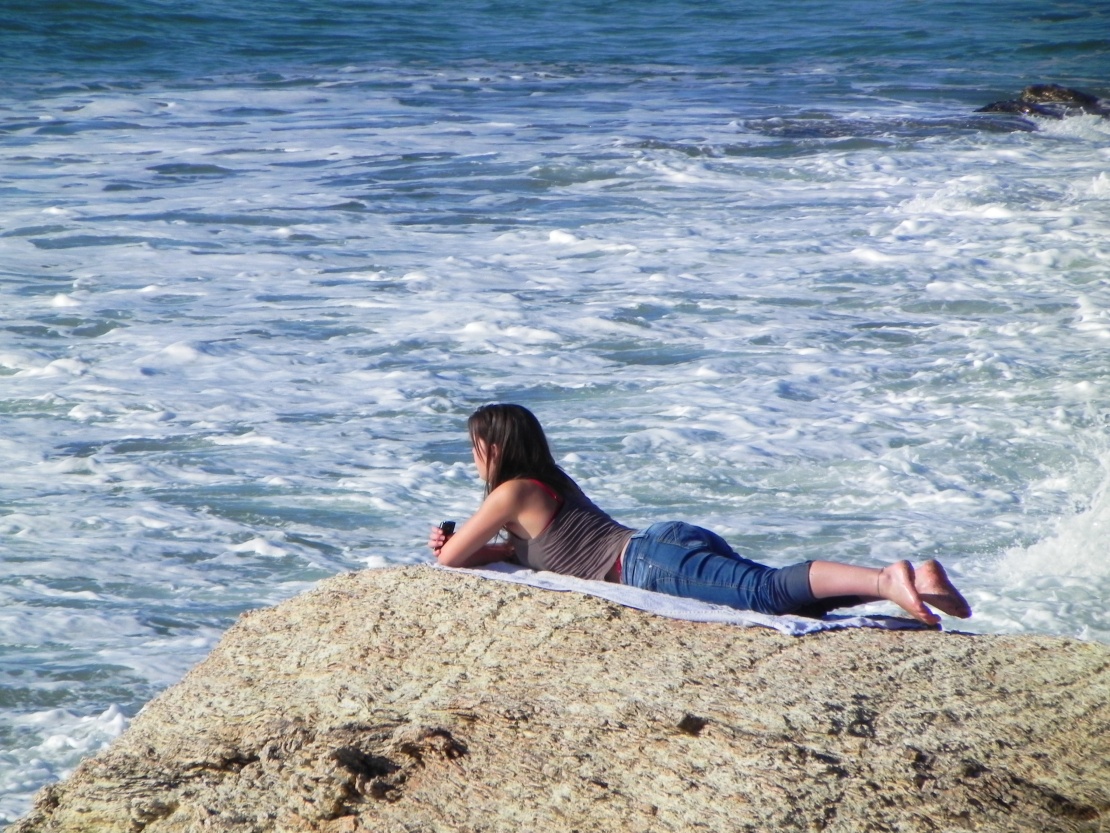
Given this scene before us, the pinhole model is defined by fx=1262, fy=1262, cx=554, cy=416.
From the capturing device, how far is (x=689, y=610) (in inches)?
136

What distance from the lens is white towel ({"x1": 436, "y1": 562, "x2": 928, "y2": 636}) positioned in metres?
3.34

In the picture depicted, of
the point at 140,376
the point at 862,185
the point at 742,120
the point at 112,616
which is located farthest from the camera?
the point at 742,120

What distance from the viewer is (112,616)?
4.80m

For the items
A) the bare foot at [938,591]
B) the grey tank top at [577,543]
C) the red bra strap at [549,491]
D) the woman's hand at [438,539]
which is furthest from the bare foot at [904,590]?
the woman's hand at [438,539]

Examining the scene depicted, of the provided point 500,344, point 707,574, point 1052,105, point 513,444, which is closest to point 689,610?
point 707,574

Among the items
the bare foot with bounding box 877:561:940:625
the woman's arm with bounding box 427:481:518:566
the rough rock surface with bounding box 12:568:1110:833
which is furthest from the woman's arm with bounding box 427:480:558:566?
the bare foot with bounding box 877:561:940:625

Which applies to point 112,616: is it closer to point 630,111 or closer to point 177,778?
point 177,778

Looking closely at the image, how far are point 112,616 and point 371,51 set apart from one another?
866 inches

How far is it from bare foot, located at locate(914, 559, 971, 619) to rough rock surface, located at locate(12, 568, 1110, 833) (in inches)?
3.2

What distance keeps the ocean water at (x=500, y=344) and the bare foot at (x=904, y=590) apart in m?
1.60

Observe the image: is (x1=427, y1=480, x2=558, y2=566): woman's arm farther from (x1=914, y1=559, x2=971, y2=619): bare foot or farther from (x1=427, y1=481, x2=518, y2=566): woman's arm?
(x1=914, y1=559, x2=971, y2=619): bare foot

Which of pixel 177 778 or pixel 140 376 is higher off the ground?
pixel 177 778

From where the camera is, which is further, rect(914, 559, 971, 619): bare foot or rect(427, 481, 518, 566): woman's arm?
rect(427, 481, 518, 566): woman's arm

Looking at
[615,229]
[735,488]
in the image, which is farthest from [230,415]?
[615,229]
